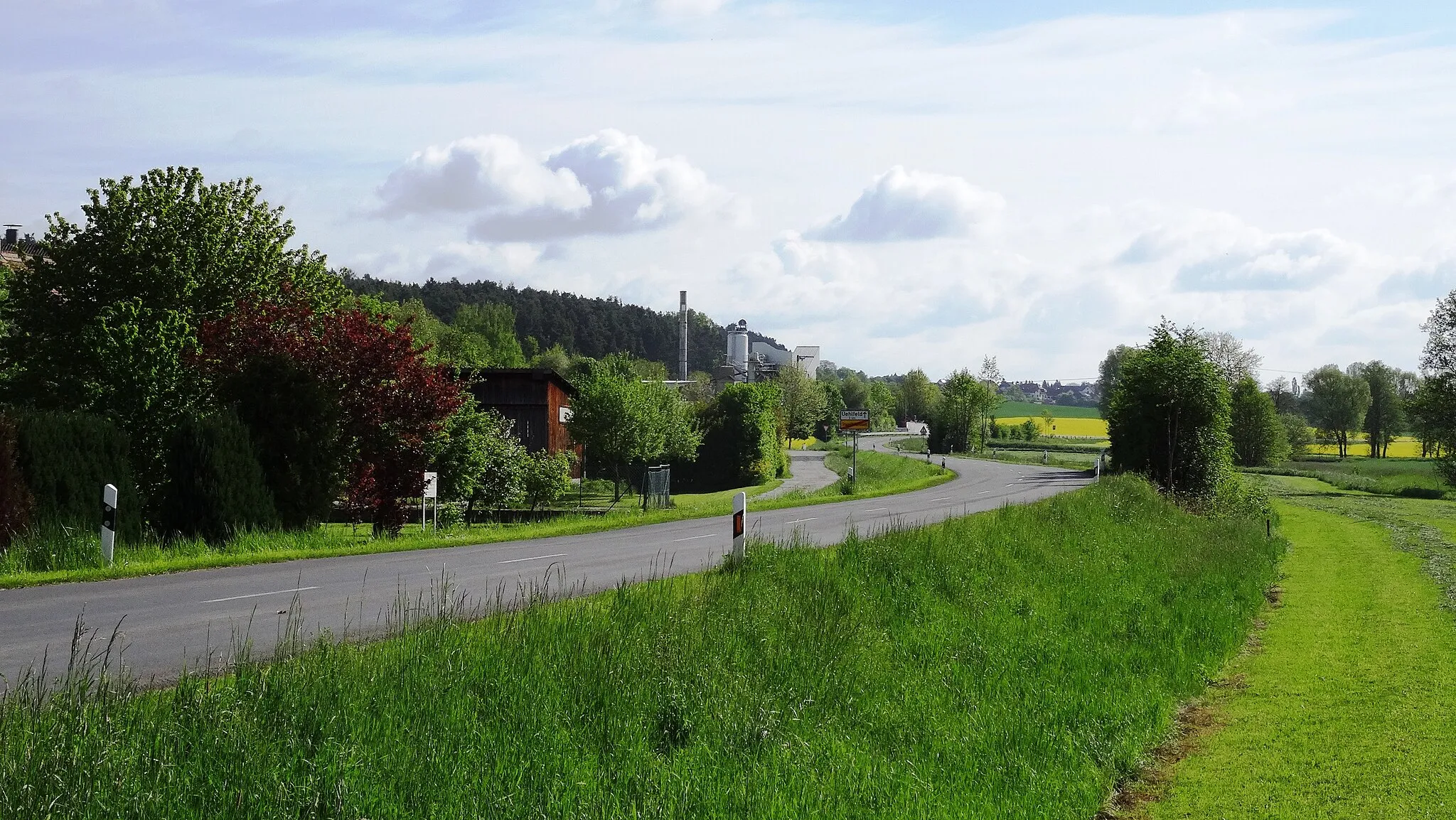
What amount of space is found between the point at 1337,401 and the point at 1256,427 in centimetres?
4144

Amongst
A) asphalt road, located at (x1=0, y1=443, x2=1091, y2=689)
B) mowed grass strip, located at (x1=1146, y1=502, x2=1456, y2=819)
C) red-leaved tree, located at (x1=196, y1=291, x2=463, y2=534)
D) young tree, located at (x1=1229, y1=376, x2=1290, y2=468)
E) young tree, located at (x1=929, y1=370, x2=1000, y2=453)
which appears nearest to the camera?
mowed grass strip, located at (x1=1146, y1=502, x2=1456, y2=819)

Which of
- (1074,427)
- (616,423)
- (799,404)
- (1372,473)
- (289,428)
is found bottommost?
(1372,473)

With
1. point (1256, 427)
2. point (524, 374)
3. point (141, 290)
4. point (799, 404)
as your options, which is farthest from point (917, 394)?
point (141, 290)

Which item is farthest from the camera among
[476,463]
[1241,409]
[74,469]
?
[1241,409]

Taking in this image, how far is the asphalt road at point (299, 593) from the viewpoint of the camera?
1018cm

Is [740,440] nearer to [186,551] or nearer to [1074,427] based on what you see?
[186,551]

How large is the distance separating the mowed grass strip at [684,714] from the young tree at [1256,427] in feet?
275

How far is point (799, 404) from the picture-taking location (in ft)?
415

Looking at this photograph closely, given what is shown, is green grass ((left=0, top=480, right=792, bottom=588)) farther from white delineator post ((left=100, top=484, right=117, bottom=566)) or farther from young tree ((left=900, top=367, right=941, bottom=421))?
young tree ((left=900, top=367, right=941, bottom=421))

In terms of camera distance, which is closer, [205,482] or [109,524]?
[109,524]

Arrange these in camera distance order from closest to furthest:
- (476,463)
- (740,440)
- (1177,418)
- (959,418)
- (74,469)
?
Result: (74,469), (476,463), (1177,418), (740,440), (959,418)

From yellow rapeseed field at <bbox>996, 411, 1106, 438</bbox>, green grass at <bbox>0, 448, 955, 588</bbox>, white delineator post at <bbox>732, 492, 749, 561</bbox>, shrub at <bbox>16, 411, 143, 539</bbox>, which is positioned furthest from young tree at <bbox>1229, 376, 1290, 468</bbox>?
shrub at <bbox>16, 411, 143, 539</bbox>

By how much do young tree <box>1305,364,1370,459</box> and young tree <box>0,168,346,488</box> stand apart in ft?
401

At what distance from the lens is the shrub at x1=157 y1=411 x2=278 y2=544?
1905 cm
